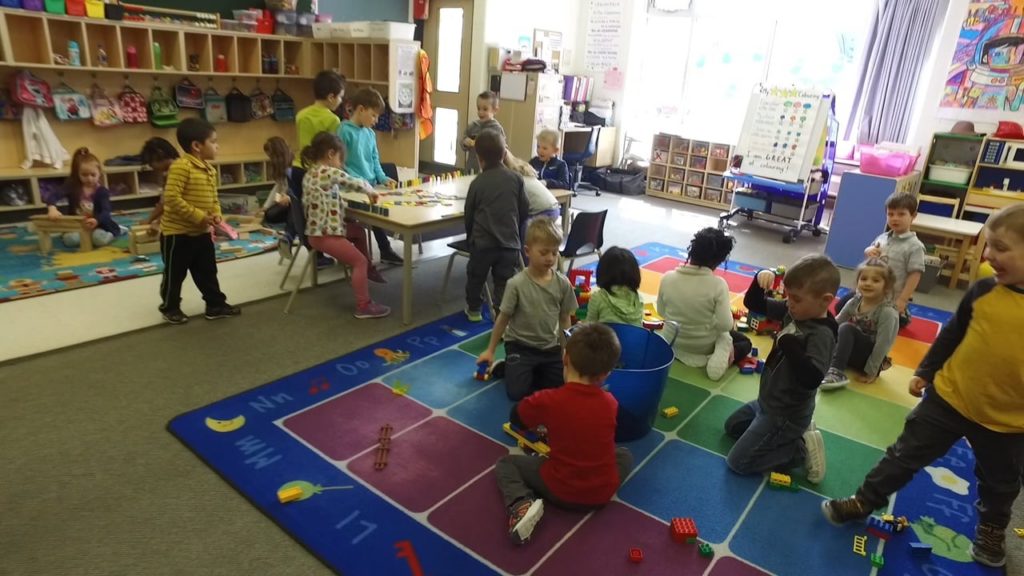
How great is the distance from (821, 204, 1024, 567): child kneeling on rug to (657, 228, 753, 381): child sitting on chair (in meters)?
1.24

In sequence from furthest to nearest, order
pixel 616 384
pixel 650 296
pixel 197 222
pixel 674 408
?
1. pixel 650 296
2. pixel 197 222
3. pixel 674 408
4. pixel 616 384

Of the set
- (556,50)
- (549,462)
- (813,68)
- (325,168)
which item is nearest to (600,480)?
(549,462)

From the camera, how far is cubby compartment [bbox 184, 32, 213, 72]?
6219mm

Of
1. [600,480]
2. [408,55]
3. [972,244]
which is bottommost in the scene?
[600,480]

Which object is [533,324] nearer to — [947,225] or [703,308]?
[703,308]

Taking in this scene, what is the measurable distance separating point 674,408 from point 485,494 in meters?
1.14

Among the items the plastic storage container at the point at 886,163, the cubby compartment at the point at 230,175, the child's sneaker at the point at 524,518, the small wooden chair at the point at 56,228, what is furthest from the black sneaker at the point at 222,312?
the plastic storage container at the point at 886,163

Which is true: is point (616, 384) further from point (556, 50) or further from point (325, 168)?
point (556, 50)

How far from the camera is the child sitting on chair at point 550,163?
17.9 ft

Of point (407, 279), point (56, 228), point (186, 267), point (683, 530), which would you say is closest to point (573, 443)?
point (683, 530)

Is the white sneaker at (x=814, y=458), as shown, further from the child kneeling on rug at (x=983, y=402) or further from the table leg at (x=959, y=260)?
the table leg at (x=959, y=260)

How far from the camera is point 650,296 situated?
185 inches

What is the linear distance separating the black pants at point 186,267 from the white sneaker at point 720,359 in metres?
2.93

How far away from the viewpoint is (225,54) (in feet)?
21.4
